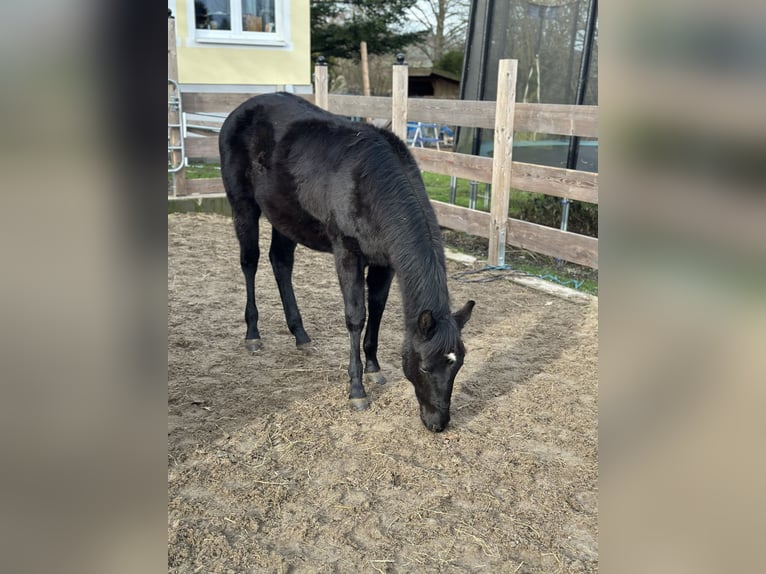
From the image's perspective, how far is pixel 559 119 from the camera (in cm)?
629

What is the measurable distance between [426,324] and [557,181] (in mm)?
3648

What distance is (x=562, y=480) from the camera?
318 cm

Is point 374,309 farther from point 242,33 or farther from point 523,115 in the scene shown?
point 242,33

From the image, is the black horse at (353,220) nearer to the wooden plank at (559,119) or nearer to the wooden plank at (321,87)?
the wooden plank at (559,119)

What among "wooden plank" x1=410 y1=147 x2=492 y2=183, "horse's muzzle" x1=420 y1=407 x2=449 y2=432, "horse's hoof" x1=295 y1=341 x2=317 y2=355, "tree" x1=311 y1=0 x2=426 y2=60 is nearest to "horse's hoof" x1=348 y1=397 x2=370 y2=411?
"horse's muzzle" x1=420 y1=407 x2=449 y2=432

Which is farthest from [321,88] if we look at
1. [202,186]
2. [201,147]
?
[202,186]

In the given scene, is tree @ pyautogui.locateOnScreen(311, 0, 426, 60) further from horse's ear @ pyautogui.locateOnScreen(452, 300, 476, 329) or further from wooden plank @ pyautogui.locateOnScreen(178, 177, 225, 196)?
horse's ear @ pyautogui.locateOnScreen(452, 300, 476, 329)

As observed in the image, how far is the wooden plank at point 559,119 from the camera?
6.02 metres

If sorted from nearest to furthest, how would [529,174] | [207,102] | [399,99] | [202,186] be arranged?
[529,174] < [399,99] < [207,102] < [202,186]

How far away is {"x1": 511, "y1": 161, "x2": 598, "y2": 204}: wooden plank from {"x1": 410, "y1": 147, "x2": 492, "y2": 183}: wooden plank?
15.1 inches

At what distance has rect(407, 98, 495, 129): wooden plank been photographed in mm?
7008

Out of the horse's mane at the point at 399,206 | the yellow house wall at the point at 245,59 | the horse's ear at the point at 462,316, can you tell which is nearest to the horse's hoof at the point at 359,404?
the horse's mane at the point at 399,206

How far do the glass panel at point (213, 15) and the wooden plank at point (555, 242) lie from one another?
804cm
